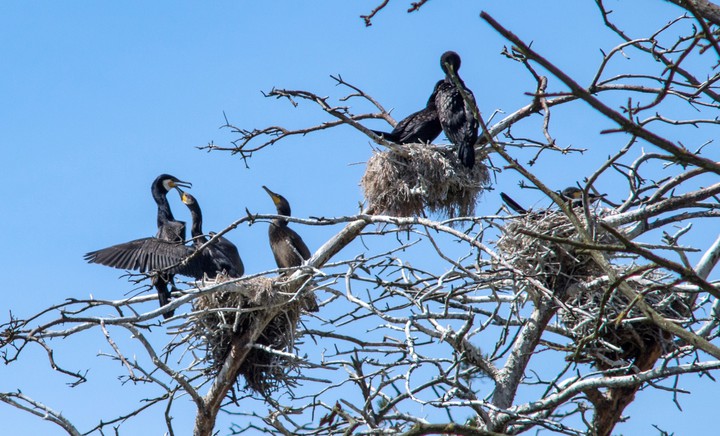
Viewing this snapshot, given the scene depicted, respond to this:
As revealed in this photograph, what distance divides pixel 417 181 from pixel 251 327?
1.68m

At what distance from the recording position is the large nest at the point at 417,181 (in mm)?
7742

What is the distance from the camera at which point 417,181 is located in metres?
7.75

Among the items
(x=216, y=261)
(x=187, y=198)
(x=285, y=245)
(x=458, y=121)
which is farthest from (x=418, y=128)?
(x=187, y=198)

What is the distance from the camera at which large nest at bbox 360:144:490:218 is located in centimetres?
774

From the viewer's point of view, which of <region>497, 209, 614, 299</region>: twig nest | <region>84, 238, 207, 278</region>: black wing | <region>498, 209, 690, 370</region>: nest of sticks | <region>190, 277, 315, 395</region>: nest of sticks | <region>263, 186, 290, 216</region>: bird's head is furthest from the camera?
<region>263, 186, 290, 216</region>: bird's head

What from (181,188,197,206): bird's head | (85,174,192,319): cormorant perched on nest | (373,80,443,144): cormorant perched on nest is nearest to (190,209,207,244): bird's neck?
(181,188,197,206): bird's head

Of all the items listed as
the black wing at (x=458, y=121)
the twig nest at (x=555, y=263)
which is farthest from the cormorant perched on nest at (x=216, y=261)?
the twig nest at (x=555, y=263)

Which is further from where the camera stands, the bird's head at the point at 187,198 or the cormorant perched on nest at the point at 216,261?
the bird's head at the point at 187,198

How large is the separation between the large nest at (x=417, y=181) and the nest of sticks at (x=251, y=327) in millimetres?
984

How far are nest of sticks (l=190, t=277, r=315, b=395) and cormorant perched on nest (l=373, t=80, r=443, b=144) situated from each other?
5.14 ft

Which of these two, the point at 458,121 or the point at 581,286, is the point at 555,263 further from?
the point at 458,121

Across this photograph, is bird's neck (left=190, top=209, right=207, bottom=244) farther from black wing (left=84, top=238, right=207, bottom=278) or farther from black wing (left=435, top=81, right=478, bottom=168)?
black wing (left=435, top=81, right=478, bottom=168)

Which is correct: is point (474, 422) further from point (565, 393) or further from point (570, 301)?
point (570, 301)

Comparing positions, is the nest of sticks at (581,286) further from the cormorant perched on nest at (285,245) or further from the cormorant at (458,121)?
the cormorant perched on nest at (285,245)
